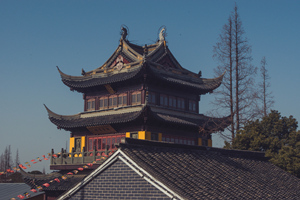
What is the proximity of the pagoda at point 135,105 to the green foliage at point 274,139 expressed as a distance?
3.87 metres

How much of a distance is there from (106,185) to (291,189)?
9351mm

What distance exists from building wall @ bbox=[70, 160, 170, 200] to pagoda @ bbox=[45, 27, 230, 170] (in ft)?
42.1

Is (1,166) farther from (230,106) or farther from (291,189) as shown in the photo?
(291,189)

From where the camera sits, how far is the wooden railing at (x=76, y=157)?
27219 mm

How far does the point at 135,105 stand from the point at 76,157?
5.72 meters

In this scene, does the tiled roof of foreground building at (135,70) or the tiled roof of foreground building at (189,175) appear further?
the tiled roof of foreground building at (135,70)

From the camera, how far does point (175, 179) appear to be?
13852 mm

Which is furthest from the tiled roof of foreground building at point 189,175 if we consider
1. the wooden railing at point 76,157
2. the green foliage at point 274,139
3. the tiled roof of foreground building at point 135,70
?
the tiled roof of foreground building at point 135,70

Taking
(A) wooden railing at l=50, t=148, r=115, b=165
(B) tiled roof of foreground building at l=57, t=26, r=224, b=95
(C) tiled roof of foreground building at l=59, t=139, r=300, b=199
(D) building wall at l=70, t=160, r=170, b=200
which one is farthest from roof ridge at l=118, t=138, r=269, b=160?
(B) tiled roof of foreground building at l=57, t=26, r=224, b=95

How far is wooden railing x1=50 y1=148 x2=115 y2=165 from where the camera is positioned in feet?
89.3

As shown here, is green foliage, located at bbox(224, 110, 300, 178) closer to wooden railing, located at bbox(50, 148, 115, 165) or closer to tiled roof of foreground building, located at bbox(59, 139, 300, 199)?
tiled roof of foreground building, located at bbox(59, 139, 300, 199)

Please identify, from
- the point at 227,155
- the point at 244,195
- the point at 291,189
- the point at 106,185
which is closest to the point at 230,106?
the point at 227,155

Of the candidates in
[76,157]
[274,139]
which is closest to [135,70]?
[76,157]

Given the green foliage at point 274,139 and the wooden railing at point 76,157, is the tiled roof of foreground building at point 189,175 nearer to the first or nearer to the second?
the green foliage at point 274,139
